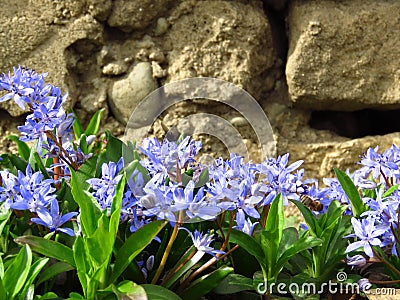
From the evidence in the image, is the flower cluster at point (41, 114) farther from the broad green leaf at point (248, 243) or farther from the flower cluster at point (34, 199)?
the broad green leaf at point (248, 243)

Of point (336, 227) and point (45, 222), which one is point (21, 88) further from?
point (336, 227)

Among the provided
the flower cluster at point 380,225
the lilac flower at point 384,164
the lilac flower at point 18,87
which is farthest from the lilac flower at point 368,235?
the lilac flower at point 18,87

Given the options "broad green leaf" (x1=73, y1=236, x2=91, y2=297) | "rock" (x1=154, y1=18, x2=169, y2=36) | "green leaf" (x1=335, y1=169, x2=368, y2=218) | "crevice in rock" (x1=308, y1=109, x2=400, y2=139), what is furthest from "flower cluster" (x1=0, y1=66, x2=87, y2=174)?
"crevice in rock" (x1=308, y1=109, x2=400, y2=139)

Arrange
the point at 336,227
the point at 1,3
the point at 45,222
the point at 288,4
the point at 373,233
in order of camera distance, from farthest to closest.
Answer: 1. the point at 288,4
2. the point at 1,3
3. the point at 336,227
4. the point at 373,233
5. the point at 45,222

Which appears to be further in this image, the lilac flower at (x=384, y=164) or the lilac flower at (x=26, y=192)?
the lilac flower at (x=384, y=164)

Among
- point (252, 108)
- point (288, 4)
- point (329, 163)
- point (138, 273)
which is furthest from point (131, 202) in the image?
point (288, 4)

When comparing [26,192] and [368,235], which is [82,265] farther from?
[368,235]
